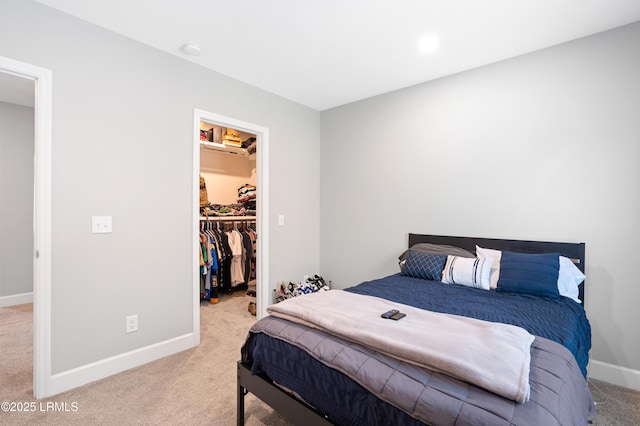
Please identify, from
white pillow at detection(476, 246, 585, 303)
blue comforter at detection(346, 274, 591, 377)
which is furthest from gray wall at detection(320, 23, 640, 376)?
blue comforter at detection(346, 274, 591, 377)

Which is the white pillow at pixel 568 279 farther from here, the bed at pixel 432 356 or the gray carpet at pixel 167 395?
the gray carpet at pixel 167 395

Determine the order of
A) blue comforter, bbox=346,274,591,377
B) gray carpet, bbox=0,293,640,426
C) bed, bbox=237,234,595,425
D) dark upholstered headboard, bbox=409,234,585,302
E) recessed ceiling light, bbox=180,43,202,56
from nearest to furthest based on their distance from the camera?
bed, bbox=237,234,595,425 → blue comforter, bbox=346,274,591,377 → gray carpet, bbox=0,293,640,426 → dark upholstered headboard, bbox=409,234,585,302 → recessed ceiling light, bbox=180,43,202,56

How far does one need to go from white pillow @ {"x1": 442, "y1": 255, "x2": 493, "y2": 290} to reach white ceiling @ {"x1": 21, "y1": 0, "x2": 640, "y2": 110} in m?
1.70

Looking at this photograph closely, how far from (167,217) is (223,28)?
1.52 meters

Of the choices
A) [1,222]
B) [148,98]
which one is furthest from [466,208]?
[1,222]

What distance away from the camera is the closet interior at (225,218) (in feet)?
12.5

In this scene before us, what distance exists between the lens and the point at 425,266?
102 inches

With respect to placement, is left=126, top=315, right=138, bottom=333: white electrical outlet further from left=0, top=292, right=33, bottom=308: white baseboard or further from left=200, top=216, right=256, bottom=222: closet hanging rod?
left=0, top=292, right=33, bottom=308: white baseboard

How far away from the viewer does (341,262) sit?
148 inches

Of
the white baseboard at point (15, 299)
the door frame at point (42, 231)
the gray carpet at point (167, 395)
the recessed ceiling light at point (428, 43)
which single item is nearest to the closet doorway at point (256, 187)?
the gray carpet at point (167, 395)

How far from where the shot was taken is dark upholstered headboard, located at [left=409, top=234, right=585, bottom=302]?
2.26 m

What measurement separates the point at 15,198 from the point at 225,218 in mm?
2537

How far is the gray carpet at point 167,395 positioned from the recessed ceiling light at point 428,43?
2.69 metres

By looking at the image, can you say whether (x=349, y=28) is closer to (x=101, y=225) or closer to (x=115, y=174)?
(x=115, y=174)
